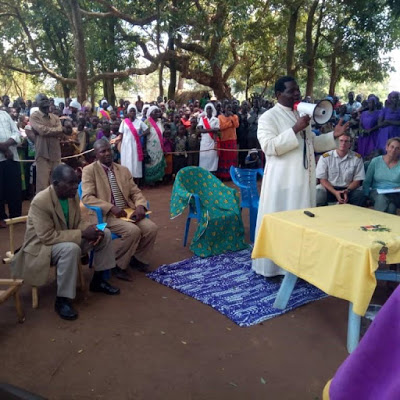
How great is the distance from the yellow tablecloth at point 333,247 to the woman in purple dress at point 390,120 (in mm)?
4527

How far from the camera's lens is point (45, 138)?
255 inches

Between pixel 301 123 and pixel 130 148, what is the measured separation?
17.7 ft

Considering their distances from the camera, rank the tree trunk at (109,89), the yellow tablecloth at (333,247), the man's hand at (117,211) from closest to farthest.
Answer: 1. the yellow tablecloth at (333,247)
2. the man's hand at (117,211)
3. the tree trunk at (109,89)

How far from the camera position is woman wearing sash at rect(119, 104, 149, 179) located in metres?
8.59

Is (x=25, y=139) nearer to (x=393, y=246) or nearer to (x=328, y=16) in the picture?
(x=393, y=246)

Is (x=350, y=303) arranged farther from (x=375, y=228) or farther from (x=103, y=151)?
(x=103, y=151)

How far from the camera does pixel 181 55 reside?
62.7 feet

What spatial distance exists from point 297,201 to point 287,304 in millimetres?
973

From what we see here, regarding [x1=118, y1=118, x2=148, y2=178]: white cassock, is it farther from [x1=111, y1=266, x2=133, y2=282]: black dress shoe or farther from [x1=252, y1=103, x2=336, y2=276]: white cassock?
[x1=252, y1=103, x2=336, y2=276]: white cassock

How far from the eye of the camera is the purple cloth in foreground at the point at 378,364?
0.99 metres

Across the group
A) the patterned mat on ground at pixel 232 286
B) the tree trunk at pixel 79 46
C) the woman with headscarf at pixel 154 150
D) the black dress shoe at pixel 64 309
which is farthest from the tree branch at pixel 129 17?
the black dress shoe at pixel 64 309

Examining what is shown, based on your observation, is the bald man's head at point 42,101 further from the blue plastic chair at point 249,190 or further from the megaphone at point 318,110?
the megaphone at point 318,110

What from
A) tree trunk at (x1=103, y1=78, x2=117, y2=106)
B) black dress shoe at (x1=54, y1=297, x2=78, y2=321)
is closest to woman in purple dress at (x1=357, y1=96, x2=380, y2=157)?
black dress shoe at (x1=54, y1=297, x2=78, y2=321)

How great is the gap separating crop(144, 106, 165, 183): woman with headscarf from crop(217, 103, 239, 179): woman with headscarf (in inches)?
63.1
